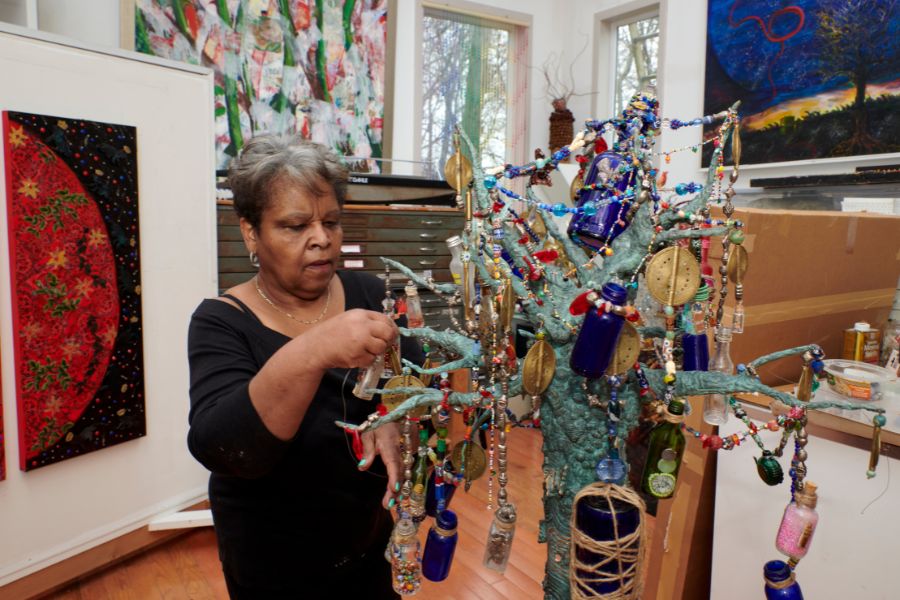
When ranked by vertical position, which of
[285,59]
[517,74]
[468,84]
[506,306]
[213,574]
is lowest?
[213,574]

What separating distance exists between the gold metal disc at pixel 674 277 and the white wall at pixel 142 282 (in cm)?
189

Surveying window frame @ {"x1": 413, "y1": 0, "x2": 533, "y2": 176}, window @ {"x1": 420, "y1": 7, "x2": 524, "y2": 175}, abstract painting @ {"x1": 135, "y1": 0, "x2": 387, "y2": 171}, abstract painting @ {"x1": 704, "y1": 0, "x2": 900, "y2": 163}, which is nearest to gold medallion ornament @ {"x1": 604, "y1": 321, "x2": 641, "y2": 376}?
abstract painting @ {"x1": 704, "y1": 0, "x2": 900, "y2": 163}

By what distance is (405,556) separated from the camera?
714 millimetres

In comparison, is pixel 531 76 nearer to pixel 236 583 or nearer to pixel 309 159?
pixel 309 159

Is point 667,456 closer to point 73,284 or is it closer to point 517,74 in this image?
point 73,284

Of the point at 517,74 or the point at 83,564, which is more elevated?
the point at 517,74

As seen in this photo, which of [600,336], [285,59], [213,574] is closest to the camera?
[600,336]

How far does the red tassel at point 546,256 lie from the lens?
686mm

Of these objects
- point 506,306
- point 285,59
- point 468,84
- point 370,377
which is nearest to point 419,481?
point 370,377

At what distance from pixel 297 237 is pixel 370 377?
0.44 m

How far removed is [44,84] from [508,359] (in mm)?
1864

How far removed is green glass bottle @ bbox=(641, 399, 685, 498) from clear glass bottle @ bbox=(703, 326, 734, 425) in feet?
0.16

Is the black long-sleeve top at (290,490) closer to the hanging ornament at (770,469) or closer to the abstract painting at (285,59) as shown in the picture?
the hanging ornament at (770,469)

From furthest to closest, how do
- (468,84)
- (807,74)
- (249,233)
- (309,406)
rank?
1. (468,84)
2. (807,74)
3. (249,233)
4. (309,406)
